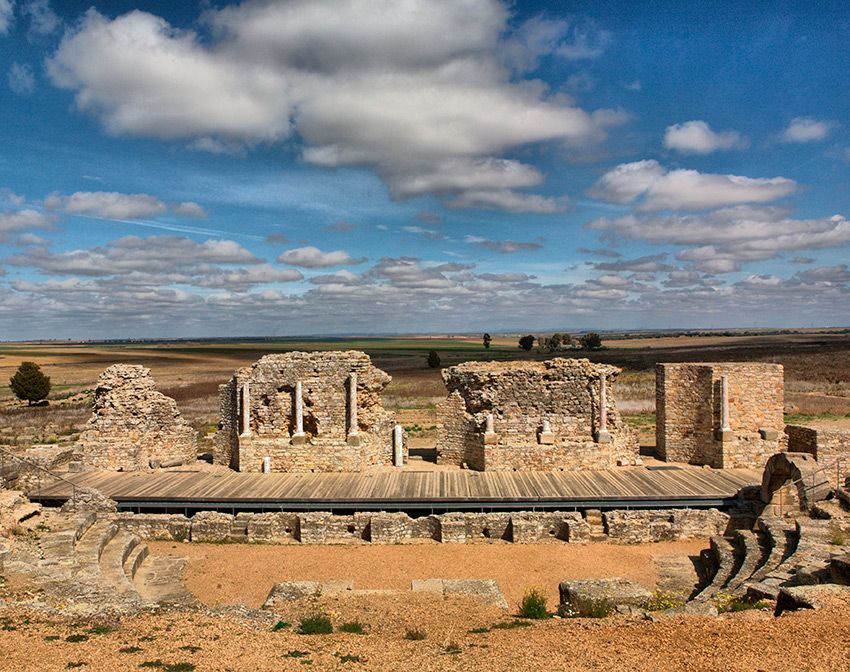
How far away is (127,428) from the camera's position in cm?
2153

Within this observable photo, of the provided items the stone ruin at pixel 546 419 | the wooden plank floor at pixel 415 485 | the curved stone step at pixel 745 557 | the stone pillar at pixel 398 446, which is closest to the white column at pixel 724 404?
the wooden plank floor at pixel 415 485

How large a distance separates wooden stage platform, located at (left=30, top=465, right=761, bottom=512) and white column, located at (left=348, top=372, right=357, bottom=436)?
→ 1646 millimetres

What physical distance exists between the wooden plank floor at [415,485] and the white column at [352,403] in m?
1.64

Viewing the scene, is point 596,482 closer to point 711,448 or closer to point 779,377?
point 711,448

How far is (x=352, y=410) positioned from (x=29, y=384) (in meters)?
40.1

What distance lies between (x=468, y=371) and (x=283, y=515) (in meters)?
8.03

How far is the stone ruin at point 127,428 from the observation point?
21.4 meters

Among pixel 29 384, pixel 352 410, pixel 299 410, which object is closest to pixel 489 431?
pixel 352 410

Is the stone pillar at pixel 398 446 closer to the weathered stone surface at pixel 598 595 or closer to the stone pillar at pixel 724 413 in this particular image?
the weathered stone surface at pixel 598 595

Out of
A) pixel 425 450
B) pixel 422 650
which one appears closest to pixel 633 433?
pixel 425 450

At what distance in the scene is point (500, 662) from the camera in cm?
807

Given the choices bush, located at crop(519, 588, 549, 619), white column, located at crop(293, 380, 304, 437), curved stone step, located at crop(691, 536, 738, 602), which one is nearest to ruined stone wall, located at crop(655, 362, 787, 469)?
curved stone step, located at crop(691, 536, 738, 602)

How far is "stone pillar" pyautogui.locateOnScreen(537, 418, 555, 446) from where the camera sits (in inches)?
800

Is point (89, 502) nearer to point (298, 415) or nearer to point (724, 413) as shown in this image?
point (298, 415)
